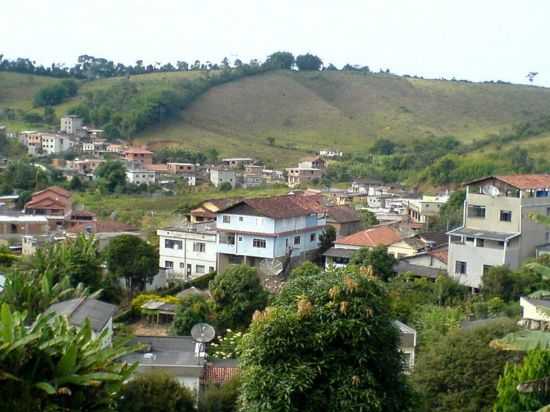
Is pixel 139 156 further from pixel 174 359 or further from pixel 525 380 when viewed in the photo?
pixel 525 380

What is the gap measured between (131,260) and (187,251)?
387 centimetres

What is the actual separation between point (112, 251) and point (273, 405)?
18.1 metres

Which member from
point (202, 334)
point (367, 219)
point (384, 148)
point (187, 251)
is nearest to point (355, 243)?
point (187, 251)

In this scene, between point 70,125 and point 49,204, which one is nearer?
point 49,204

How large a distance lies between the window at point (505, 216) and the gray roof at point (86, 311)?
567 inches

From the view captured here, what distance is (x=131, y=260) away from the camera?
29.6 m

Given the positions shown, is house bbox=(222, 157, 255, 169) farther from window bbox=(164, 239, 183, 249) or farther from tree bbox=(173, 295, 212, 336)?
tree bbox=(173, 295, 212, 336)

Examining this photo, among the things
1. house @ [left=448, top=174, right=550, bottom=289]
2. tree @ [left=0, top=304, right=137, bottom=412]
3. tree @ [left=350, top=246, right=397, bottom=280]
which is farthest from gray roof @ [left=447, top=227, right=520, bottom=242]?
tree @ [left=0, top=304, right=137, bottom=412]

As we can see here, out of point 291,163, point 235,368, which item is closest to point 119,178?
point 291,163

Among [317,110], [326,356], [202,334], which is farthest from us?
[317,110]

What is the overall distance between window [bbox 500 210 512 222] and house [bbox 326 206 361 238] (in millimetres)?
Answer: 9941

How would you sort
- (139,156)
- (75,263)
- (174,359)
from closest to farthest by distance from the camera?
1. (174,359)
2. (75,263)
3. (139,156)

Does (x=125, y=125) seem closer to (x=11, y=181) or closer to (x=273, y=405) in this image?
(x=11, y=181)

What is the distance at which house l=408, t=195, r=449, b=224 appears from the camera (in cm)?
4412
